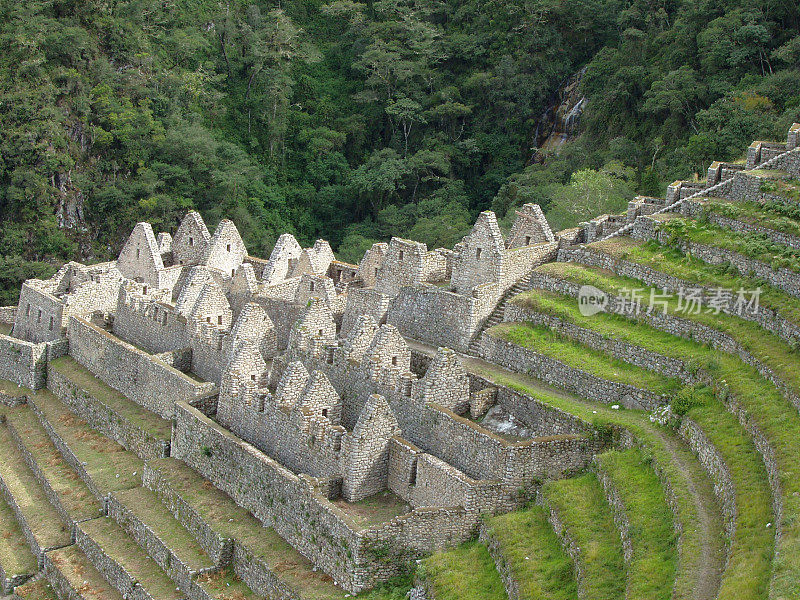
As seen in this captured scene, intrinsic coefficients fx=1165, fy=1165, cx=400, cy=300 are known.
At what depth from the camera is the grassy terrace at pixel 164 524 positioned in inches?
1035

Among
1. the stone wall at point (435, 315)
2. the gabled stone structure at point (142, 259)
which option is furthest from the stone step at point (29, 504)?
the stone wall at point (435, 315)

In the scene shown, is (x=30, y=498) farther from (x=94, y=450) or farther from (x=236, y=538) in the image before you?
(x=236, y=538)

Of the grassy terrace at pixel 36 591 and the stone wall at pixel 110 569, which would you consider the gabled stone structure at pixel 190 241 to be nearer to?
the stone wall at pixel 110 569

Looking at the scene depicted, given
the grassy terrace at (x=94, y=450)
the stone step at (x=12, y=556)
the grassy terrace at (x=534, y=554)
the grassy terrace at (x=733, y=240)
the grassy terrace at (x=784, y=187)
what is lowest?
the stone step at (x=12, y=556)

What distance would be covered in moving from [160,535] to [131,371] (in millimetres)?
7904

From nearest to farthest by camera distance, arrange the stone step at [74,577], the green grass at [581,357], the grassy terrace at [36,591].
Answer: the green grass at [581,357], the stone step at [74,577], the grassy terrace at [36,591]

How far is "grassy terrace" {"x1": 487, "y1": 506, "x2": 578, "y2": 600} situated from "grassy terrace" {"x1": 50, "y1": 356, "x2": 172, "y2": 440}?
37.5 ft

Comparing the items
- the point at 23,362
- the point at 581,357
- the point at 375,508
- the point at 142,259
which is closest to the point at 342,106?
the point at 142,259

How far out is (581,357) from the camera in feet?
89.5

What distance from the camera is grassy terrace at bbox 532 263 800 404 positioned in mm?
24000

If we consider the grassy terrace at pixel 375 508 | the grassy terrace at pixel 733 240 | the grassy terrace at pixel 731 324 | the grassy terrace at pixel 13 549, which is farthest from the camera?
the grassy terrace at pixel 13 549

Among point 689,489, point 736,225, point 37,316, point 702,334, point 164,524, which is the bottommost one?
point 164,524

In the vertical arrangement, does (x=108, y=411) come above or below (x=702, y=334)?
below

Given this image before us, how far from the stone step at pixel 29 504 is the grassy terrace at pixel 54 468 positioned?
475 millimetres
